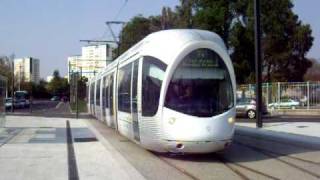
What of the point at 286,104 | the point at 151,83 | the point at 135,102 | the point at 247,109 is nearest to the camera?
the point at 151,83

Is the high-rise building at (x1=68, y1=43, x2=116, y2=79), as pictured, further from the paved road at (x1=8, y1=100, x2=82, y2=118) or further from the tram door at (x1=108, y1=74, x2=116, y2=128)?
the tram door at (x1=108, y1=74, x2=116, y2=128)

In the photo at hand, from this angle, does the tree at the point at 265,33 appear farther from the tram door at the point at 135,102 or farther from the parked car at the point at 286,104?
the tram door at the point at 135,102

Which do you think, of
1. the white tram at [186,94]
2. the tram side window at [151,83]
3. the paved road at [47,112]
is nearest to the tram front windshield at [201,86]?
the white tram at [186,94]

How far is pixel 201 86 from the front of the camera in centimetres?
1496

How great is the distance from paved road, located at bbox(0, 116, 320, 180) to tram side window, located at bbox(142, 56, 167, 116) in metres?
1.28

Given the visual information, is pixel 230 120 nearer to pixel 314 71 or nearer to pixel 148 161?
pixel 148 161

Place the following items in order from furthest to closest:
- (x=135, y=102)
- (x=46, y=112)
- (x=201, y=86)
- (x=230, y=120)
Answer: (x=46, y=112)
(x=135, y=102)
(x=201, y=86)
(x=230, y=120)

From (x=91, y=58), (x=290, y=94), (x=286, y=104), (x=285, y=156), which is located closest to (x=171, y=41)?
(x=285, y=156)

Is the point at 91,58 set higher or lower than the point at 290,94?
higher

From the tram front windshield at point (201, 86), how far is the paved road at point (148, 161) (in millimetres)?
1306

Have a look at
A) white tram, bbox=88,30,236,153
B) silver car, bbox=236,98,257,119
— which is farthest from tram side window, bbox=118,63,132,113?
silver car, bbox=236,98,257,119

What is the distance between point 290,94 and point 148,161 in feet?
121

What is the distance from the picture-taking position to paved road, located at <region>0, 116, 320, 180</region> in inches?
493

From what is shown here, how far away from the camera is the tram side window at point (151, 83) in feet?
49.3
